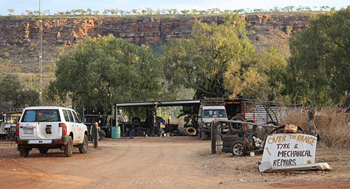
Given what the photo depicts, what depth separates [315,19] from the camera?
131 ft

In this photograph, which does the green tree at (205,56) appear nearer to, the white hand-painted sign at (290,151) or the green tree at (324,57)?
the green tree at (324,57)

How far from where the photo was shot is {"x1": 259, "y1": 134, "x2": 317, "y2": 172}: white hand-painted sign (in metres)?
12.9

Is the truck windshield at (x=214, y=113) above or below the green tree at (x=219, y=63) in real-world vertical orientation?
below

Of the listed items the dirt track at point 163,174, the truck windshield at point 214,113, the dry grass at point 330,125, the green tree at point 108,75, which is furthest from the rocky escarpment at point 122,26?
the dirt track at point 163,174

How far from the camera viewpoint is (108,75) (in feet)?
153

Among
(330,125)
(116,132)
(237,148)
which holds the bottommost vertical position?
(116,132)

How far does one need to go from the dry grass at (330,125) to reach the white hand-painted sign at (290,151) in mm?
6604

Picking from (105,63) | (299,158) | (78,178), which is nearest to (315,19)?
(105,63)

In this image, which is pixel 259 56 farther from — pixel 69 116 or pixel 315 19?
pixel 69 116

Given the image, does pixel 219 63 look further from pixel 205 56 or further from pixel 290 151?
pixel 290 151

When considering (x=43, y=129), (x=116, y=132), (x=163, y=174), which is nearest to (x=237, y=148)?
(x=163, y=174)

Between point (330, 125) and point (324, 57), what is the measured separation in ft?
65.2

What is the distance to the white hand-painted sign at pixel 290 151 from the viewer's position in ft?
42.4

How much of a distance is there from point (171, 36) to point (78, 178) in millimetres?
91783
